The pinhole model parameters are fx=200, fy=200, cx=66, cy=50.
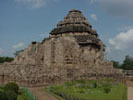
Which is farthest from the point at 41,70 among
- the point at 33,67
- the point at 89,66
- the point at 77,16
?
the point at 77,16

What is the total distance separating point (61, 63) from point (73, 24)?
45.0 feet

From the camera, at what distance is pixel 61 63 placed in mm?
28109

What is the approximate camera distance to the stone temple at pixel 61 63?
22811 mm

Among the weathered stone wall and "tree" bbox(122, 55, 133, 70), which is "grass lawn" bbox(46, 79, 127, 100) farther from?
"tree" bbox(122, 55, 133, 70)

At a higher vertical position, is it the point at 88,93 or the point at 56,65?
the point at 56,65

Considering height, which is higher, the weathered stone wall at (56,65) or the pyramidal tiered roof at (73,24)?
the pyramidal tiered roof at (73,24)

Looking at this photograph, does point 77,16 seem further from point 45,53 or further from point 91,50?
point 45,53

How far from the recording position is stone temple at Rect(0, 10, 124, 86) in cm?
2281

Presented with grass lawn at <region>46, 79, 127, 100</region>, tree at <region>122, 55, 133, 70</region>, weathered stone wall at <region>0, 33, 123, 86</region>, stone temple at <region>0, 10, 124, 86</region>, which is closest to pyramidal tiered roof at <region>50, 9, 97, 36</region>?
stone temple at <region>0, 10, 124, 86</region>

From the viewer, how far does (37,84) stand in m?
22.3

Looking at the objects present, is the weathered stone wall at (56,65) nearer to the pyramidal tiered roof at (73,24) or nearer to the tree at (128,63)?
the pyramidal tiered roof at (73,24)

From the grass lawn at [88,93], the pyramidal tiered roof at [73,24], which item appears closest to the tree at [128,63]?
the pyramidal tiered roof at [73,24]

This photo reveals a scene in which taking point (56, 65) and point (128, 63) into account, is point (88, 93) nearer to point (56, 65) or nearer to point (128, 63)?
point (56, 65)

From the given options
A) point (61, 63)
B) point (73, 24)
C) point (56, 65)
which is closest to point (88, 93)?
point (61, 63)
